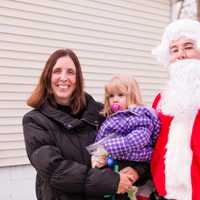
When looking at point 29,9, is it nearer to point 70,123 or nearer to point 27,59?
point 27,59

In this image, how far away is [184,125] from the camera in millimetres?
2740

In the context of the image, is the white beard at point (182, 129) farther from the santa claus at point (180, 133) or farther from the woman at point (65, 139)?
the woman at point (65, 139)

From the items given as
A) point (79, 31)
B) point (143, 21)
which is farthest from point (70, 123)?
point (143, 21)

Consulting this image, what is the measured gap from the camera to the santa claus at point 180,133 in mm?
2674

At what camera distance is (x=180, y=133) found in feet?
8.98

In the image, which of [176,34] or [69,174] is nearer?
[69,174]

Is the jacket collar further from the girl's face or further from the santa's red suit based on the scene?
the santa's red suit

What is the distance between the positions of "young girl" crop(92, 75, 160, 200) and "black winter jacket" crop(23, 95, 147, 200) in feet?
0.31

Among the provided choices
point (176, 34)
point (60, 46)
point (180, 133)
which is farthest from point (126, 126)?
point (60, 46)

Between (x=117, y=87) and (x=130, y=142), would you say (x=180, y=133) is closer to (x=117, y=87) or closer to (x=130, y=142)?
(x=130, y=142)

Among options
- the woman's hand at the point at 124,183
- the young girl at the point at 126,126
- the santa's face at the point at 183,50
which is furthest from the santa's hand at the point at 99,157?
the santa's face at the point at 183,50

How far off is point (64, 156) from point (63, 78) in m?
0.51

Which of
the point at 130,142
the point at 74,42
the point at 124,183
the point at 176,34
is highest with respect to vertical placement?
the point at 74,42

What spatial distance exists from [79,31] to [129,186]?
455cm
